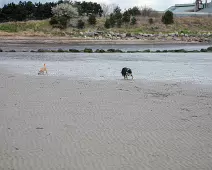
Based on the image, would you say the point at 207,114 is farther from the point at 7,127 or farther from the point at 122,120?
the point at 7,127

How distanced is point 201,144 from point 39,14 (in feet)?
243

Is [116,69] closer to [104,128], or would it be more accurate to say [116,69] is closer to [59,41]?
[104,128]

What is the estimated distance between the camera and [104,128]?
23.5 feet

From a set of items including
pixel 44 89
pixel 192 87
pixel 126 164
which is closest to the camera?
pixel 126 164

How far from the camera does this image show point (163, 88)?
1223 centimetres

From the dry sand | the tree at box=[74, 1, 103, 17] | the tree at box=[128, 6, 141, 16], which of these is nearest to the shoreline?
the tree at box=[128, 6, 141, 16]

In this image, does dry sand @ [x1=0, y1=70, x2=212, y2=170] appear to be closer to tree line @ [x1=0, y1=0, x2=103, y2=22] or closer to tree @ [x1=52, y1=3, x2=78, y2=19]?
tree @ [x1=52, y1=3, x2=78, y2=19]

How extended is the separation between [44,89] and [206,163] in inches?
271

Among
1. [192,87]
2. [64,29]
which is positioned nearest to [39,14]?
[64,29]

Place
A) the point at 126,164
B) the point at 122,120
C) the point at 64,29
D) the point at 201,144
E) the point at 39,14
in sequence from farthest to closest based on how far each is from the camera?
the point at 39,14
the point at 64,29
the point at 122,120
the point at 201,144
the point at 126,164

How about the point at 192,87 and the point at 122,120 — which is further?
the point at 192,87

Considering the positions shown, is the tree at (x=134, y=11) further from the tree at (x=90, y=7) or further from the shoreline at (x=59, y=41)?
the shoreline at (x=59, y=41)

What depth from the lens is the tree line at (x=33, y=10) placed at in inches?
2881

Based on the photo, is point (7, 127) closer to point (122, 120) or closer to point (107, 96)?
point (122, 120)
